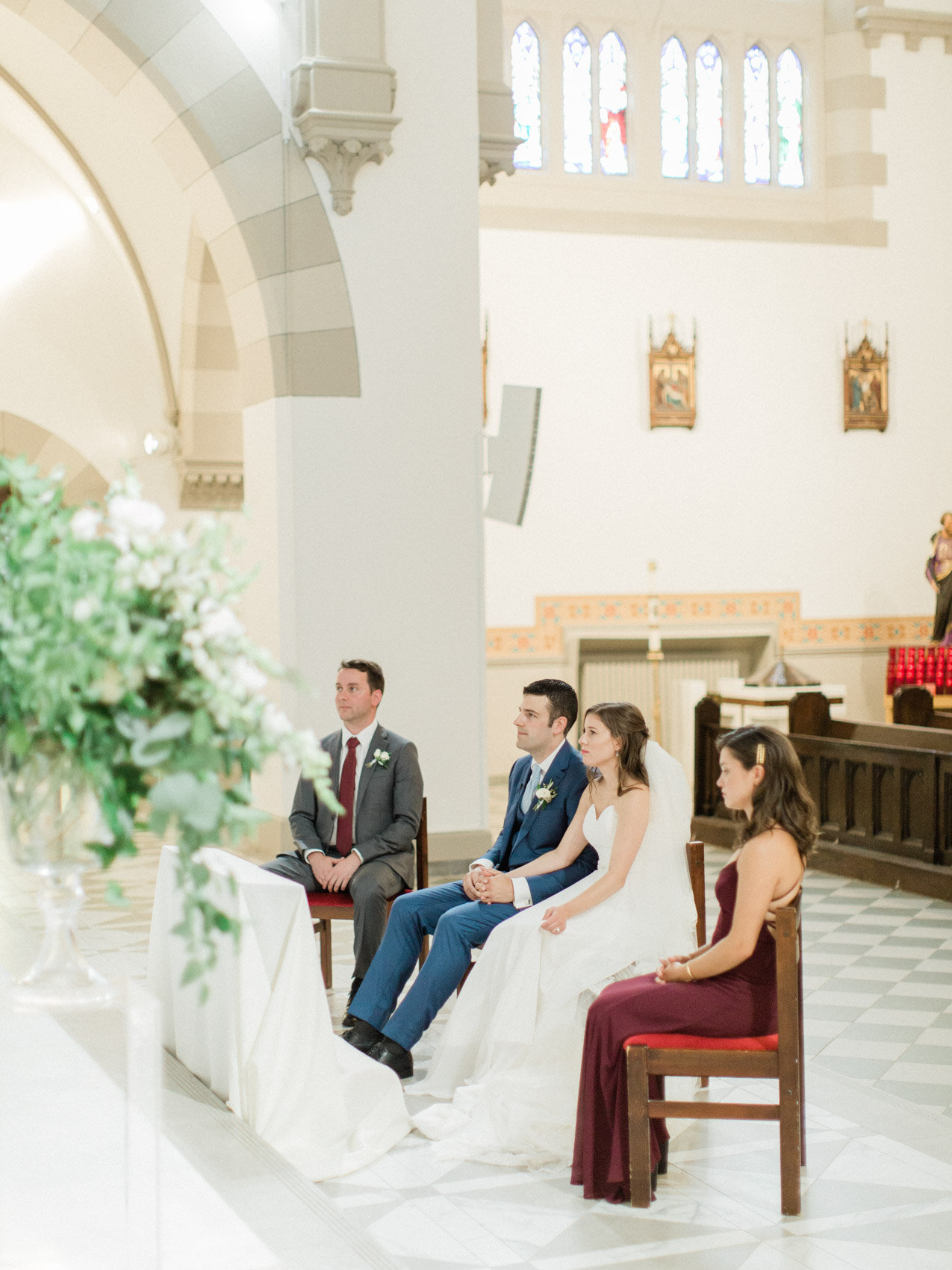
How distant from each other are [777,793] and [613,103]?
34.9ft

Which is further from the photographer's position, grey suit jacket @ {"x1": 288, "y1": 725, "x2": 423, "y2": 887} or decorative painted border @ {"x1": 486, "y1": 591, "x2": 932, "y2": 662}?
decorative painted border @ {"x1": 486, "y1": 591, "x2": 932, "y2": 662}

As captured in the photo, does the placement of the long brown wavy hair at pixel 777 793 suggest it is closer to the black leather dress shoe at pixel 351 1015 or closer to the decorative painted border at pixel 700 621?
the black leather dress shoe at pixel 351 1015

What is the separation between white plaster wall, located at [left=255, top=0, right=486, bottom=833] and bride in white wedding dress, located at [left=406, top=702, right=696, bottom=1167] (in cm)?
287

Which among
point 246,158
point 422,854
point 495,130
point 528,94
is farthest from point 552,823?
point 528,94

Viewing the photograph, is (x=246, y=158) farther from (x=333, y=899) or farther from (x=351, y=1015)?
(x=351, y=1015)

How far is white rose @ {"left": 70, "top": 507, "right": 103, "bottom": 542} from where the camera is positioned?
171 cm

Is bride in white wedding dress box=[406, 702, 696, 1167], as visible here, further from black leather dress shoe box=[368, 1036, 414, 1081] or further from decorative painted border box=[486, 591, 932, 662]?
decorative painted border box=[486, 591, 932, 662]

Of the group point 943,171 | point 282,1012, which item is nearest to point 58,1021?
point 282,1012

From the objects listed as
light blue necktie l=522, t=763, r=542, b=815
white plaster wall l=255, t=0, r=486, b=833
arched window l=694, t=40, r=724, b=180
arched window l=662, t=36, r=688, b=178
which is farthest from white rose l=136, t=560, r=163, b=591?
arched window l=694, t=40, r=724, b=180

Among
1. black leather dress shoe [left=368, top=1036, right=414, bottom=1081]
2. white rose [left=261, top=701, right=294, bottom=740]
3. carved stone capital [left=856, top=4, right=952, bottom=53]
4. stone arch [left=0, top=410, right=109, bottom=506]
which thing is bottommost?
black leather dress shoe [left=368, top=1036, right=414, bottom=1081]

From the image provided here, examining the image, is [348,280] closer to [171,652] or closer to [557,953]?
[557,953]

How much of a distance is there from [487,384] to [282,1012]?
906 cm

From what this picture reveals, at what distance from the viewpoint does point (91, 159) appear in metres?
11.3

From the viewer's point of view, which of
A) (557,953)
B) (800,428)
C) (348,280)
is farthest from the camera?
(800,428)
